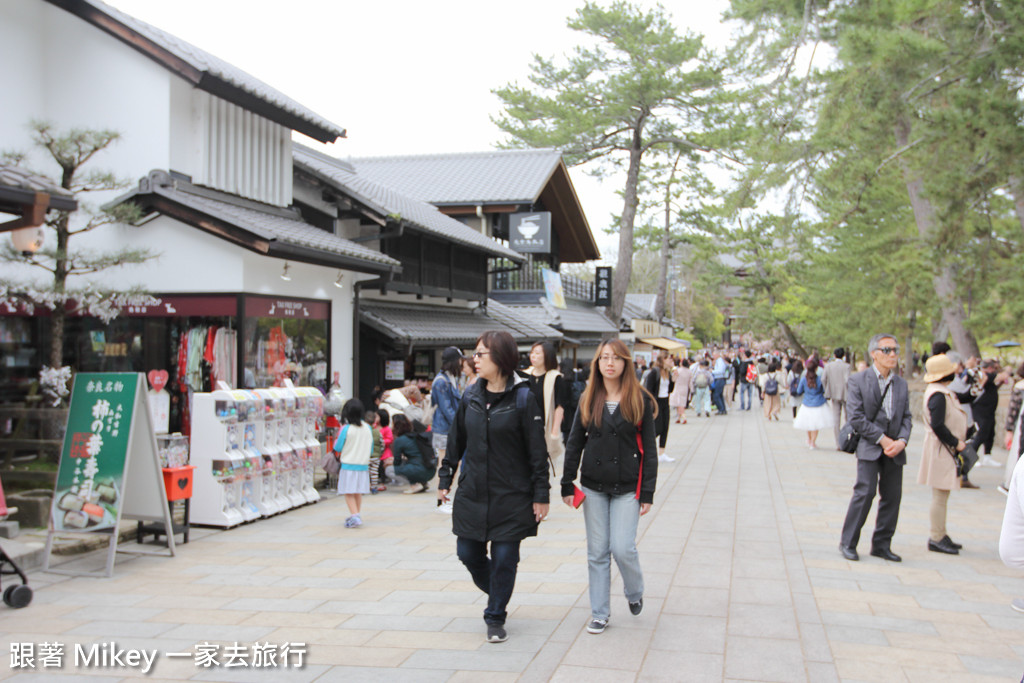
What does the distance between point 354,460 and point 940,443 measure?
18.5 feet

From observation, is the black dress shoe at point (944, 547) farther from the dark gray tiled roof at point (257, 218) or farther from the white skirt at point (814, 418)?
the white skirt at point (814, 418)

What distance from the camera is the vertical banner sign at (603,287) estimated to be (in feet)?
103

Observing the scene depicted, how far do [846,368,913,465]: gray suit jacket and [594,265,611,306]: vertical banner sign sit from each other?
24.6m

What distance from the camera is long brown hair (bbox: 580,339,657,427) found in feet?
16.5

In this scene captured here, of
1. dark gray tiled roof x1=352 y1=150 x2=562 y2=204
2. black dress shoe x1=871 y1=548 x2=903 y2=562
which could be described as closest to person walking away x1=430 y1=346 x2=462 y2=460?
black dress shoe x1=871 y1=548 x2=903 y2=562

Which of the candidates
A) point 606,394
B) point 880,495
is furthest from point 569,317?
point 606,394

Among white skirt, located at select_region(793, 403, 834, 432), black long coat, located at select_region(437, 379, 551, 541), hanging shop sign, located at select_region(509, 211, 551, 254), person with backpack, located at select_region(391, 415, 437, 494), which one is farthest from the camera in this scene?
hanging shop sign, located at select_region(509, 211, 551, 254)

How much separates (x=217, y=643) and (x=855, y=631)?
398cm

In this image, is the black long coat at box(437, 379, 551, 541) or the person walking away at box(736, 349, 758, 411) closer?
the black long coat at box(437, 379, 551, 541)

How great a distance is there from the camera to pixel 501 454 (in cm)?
477

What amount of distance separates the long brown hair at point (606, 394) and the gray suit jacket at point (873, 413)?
8.43 feet

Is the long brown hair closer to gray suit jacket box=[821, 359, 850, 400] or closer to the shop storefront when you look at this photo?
the shop storefront

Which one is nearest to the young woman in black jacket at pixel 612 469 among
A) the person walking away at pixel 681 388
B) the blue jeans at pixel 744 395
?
the person walking away at pixel 681 388

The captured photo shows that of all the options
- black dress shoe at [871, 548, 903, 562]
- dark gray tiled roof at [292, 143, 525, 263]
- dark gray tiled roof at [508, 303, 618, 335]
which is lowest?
black dress shoe at [871, 548, 903, 562]
